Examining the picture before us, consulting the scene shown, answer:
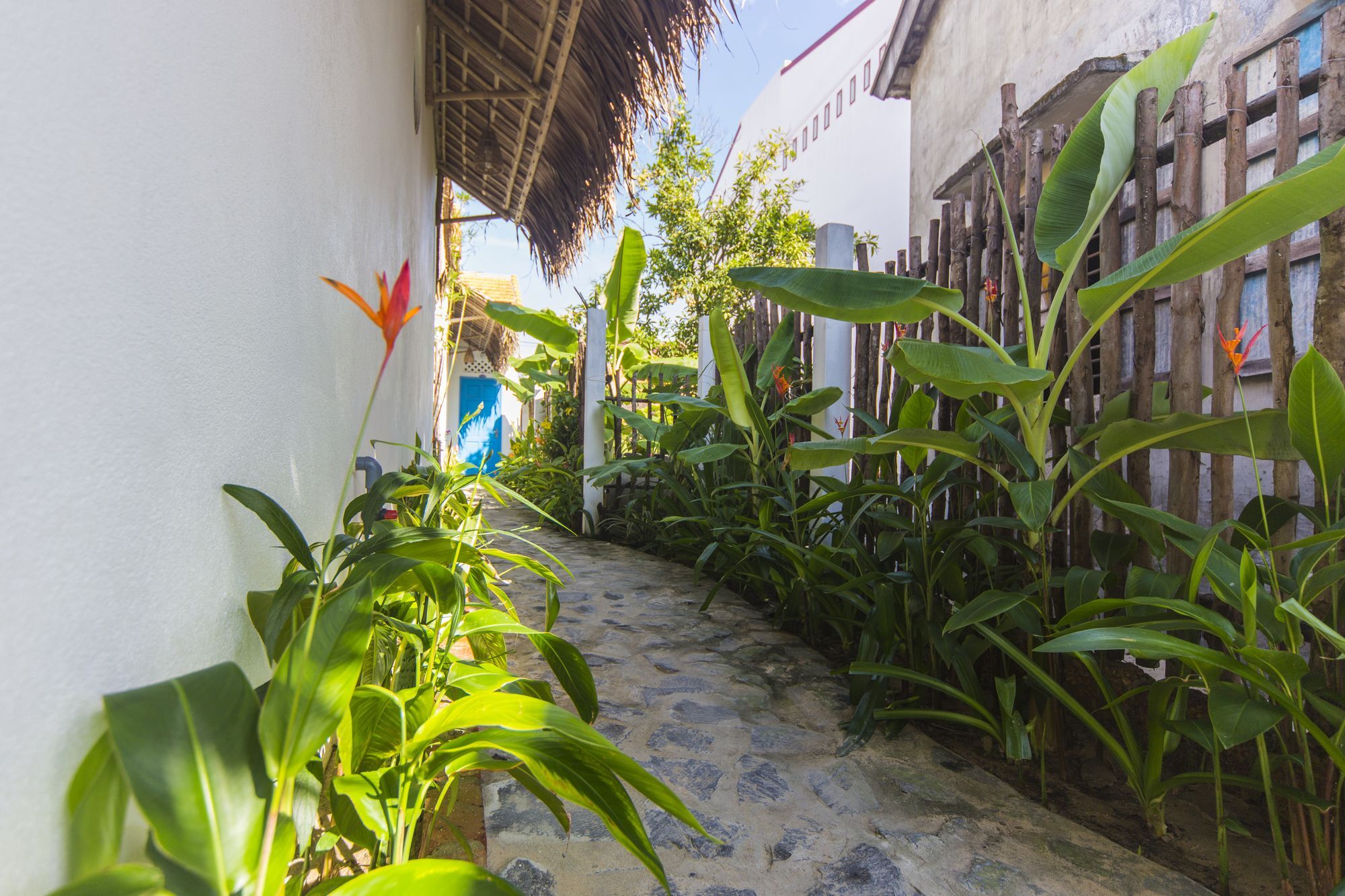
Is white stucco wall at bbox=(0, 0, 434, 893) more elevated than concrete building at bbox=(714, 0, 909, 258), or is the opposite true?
concrete building at bbox=(714, 0, 909, 258)

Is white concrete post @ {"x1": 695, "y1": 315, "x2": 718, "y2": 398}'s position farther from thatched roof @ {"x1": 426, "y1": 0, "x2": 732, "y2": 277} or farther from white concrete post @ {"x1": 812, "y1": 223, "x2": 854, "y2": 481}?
white concrete post @ {"x1": 812, "y1": 223, "x2": 854, "y2": 481}

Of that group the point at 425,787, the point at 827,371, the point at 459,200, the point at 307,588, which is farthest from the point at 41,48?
the point at 459,200

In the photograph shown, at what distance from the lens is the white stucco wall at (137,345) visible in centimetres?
55

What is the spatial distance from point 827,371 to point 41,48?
3.45 m

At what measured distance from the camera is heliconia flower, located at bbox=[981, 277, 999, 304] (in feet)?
7.96

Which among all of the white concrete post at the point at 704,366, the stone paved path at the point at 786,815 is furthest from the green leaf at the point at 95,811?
the white concrete post at the point at 704,366

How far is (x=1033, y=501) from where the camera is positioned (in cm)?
172

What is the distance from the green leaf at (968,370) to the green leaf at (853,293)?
0.17 m

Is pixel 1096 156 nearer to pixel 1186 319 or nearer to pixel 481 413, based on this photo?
pixel 1186 319

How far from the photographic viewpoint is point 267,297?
45.5 inches

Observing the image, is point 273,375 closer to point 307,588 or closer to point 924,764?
point 307,588

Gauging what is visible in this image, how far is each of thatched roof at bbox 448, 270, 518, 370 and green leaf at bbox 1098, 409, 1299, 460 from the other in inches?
357

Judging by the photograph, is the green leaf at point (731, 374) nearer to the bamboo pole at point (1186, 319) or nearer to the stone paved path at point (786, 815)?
the stone paved path at point (786, 815)

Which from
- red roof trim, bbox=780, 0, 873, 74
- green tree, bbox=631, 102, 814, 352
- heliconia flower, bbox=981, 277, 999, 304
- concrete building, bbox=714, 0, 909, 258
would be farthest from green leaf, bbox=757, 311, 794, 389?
red roof trim, bbox=780, 0, 873, 74
